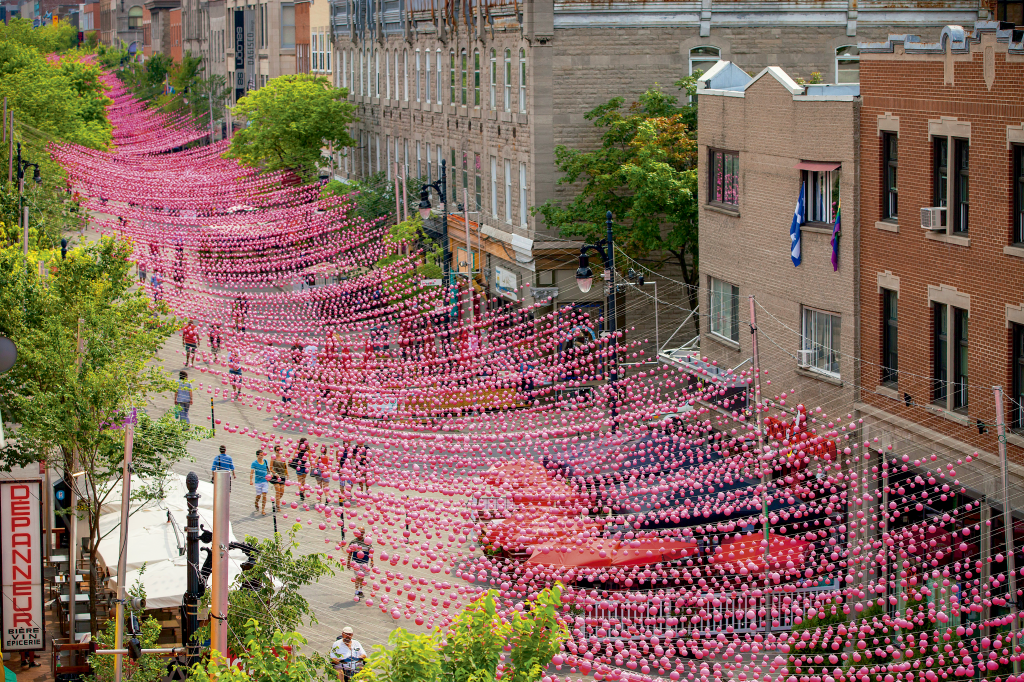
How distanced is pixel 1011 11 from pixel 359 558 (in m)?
22.0

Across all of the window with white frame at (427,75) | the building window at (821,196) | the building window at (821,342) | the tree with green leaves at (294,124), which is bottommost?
the building window at (821,342)

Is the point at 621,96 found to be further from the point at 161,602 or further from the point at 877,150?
the point at 161,602

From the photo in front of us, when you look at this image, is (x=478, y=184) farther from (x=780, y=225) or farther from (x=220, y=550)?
(x=220, y=550)

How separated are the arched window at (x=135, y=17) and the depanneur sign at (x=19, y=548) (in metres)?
170

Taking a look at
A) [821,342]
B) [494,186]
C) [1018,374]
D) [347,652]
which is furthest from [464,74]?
[347,652]

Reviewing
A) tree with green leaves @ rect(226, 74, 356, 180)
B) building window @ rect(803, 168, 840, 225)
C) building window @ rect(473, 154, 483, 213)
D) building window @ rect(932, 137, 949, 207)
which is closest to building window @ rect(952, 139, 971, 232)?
building window @ rect(932, 137, 949, 207)

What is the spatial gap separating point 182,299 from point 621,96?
723 inches

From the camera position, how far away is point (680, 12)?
Answer: 44062mm

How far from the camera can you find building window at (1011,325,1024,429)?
74.9ft

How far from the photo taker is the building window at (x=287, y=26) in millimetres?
91956

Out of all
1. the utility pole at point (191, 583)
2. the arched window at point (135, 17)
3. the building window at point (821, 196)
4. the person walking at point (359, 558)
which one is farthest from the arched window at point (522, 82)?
the arched window at point (135, 17)

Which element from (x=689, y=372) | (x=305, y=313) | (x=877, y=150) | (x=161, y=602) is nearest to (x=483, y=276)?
(x=305, y=313)

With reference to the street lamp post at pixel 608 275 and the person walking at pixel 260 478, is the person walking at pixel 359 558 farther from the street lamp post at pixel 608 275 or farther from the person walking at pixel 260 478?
the street lamp post at pixel 608 275

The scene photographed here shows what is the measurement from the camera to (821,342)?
29.1m
